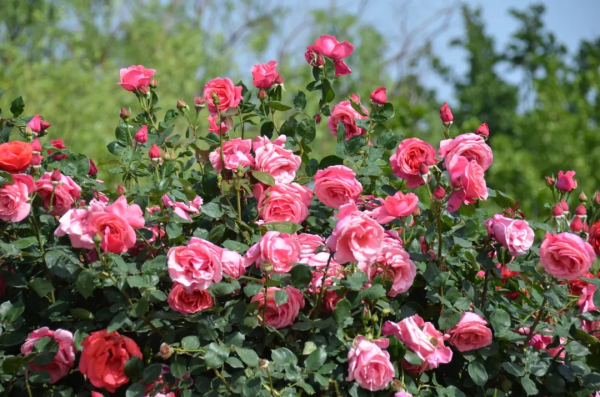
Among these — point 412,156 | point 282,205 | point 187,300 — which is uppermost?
point 412,156

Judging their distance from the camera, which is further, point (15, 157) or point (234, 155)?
point (234, 155)

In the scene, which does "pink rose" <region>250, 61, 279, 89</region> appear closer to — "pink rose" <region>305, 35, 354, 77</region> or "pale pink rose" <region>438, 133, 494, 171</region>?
"pink rose" <region>305, 35, 354, 77</region>

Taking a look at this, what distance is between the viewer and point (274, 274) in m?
1.51

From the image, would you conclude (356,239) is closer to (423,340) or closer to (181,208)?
(423,340)

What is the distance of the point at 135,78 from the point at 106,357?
2.80ft

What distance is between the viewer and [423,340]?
152 centimetres

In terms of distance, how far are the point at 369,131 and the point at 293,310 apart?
0.68 meters

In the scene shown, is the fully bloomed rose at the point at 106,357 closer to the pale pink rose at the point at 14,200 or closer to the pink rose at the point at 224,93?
the pale pink rose at the point at 14,200

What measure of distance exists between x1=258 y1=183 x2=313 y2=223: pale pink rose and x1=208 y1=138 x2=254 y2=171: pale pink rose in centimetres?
10

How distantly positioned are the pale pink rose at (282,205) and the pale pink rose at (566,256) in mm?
584

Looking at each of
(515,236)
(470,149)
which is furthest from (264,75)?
(515,236)

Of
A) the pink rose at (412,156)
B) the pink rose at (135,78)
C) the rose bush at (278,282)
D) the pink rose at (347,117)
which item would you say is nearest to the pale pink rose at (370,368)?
the rose bush at (278,282)

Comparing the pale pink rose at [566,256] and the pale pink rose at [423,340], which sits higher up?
the pale pink rose at [566,256]

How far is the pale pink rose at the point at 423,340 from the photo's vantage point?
152cm
